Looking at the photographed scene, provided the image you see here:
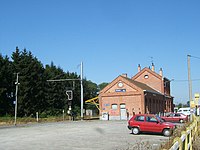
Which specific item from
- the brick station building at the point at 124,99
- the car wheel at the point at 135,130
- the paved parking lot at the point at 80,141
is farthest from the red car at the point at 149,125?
the brick station building at the point at 124,99

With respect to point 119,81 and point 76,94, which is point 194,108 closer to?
point 119,81

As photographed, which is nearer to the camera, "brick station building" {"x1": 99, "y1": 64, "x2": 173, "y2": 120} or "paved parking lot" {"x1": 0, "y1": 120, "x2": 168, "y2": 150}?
"paved parking lot" {"x1": 0, "y1": 120, "x2": 168, "y2": 150}

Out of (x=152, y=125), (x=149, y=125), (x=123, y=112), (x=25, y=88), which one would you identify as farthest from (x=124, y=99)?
(x=152, y=125)

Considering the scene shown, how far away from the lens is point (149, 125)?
22766 mm

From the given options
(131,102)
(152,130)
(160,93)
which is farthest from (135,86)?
(152,130)

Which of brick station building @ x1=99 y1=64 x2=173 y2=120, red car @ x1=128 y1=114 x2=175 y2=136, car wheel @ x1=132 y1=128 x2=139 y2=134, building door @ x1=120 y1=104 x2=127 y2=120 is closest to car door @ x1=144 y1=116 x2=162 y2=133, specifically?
red car @ x1=128 y1=114 x2=175 y2=136

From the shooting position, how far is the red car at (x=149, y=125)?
22.3m

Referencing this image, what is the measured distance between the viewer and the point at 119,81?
5859 centimetres

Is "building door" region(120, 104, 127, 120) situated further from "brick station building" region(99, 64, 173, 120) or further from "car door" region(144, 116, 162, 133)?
"car door" region(144, 116, 162, 133)

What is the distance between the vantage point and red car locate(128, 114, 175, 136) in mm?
22266

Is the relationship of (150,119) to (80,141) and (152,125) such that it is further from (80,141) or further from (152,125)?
(80,141)

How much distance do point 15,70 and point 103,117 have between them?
22.3 meters

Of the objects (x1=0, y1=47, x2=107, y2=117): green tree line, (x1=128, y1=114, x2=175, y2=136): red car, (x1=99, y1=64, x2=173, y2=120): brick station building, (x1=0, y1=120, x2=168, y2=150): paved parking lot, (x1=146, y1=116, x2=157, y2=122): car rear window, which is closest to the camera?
(x1=0, y1=120, x2=168, y2=150): paved parking lot

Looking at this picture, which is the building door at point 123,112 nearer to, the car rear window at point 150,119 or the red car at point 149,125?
the red car at point 149,125
